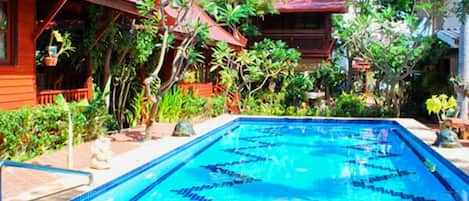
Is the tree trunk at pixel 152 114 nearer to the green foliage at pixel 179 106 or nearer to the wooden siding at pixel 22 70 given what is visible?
the wooden siding at pixel 22 70

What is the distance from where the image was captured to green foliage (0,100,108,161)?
822cm

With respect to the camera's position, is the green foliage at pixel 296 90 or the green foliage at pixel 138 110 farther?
the green foliage at pixel 296 90

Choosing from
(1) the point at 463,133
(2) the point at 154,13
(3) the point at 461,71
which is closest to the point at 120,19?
(2) the point at 154,13

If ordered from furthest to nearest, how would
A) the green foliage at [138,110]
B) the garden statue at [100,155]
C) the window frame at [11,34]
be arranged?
the green foliage at [138,110]
the window frame at [11,34]
the garden statue at [100,155]

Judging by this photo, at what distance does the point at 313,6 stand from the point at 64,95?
15689 mm

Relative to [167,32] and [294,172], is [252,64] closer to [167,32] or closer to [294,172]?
[167,32]

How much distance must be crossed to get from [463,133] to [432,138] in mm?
723

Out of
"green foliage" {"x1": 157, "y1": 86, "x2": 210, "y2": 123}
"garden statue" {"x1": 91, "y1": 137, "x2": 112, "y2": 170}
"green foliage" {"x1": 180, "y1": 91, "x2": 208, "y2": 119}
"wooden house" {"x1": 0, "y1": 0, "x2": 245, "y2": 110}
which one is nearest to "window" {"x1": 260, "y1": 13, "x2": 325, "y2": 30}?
"green foliage" {"x1": 157, "y1": 86, "x2": 210, "y2": 123}

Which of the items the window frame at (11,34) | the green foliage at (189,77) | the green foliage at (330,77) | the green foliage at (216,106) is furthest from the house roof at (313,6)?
the window frame at (11,34)

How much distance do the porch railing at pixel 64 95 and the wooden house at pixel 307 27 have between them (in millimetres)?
14533

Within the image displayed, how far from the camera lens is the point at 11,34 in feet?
30.6

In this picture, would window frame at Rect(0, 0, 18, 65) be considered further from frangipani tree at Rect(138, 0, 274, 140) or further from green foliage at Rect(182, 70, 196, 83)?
green foliage at Rect(182, 70, 196, 83)

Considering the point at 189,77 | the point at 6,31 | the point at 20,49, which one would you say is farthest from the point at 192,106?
the point at 6,31

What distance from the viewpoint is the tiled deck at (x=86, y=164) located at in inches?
253
